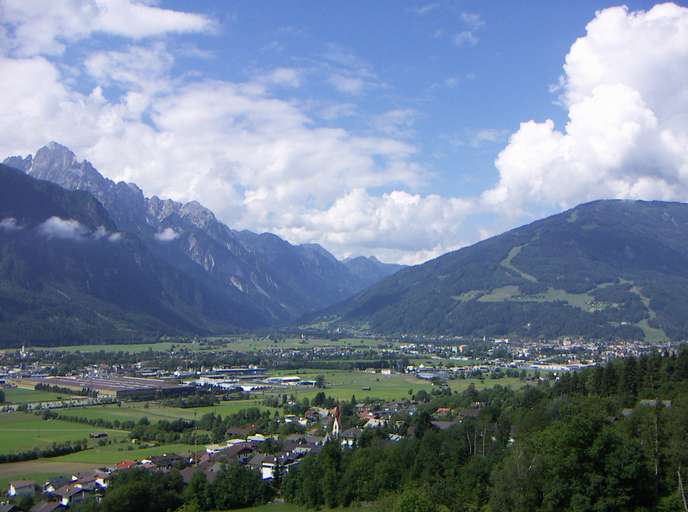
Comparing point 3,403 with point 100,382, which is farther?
point 100,382

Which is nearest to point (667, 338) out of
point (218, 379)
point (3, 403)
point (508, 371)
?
point (508, 371)

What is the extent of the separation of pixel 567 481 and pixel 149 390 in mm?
74441

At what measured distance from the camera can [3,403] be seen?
87188 mm

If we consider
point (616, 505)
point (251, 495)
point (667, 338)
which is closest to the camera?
point (616, 505)

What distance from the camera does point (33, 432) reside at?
224 feet

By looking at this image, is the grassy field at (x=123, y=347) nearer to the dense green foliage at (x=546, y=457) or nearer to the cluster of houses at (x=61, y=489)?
the cluster of houses at (x=61, y=489)

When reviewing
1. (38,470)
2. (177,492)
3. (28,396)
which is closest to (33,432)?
(38,470)

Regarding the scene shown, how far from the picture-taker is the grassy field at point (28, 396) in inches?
3536

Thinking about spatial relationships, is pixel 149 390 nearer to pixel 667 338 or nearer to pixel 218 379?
pixel 218 379

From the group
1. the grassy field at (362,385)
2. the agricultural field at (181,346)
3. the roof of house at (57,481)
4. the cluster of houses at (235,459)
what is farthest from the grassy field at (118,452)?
the agricultural field at (181,346)

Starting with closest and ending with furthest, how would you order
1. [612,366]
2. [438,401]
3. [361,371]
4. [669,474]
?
1. [669,474]
2. [612,366]
3. [438,401]
4. [361,371]

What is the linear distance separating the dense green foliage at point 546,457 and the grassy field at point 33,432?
2820cm

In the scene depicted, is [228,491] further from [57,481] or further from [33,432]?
[33,432]

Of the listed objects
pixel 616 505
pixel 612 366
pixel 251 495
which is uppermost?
pixel 612 366
